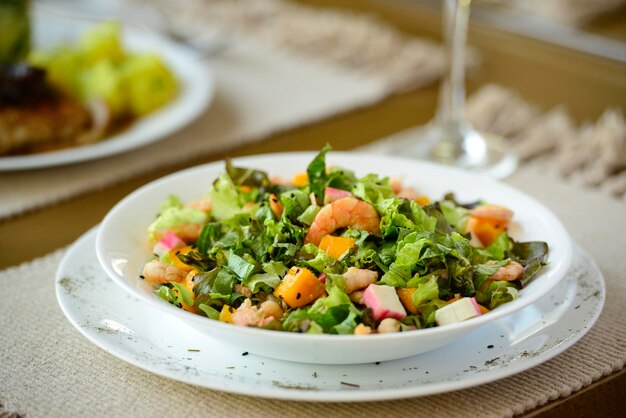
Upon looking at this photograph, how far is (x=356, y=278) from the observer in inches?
44.8

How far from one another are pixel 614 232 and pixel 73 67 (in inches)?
58.1

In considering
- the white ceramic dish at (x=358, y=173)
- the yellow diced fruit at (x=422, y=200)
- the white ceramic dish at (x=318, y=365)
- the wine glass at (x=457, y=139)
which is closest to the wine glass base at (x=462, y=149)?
the wine glass at (x=457, y=139)

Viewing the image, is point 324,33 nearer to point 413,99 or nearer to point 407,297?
point 413,99

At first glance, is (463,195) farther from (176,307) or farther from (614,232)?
(176,307)

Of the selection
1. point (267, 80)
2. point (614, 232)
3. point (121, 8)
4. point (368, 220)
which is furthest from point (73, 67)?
point (614, 232)

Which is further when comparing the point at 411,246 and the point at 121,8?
the point at 121,8

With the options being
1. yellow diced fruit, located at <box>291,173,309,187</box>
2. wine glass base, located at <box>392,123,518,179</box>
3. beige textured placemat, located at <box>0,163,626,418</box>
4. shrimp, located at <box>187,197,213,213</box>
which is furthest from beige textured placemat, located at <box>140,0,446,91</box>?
beige textured placemat, located at <box>0,163,626,418</box>

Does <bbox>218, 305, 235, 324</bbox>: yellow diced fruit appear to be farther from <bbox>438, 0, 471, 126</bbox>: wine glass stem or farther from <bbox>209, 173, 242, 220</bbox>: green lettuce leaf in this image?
<bbox>438, 0, 471, 126</bbox>: wine glass stem

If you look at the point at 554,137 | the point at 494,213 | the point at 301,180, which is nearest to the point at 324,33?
the point at 554,137

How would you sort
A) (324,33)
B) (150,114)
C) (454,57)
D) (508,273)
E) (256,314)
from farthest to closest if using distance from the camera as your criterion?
(324,33), (150,114), (454,57), (508,273), (256,314)

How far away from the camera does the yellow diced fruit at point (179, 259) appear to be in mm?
1251

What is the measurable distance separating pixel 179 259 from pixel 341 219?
26 cm

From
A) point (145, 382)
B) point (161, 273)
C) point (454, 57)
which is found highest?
point (454, 57)

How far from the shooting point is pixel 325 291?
115cm
